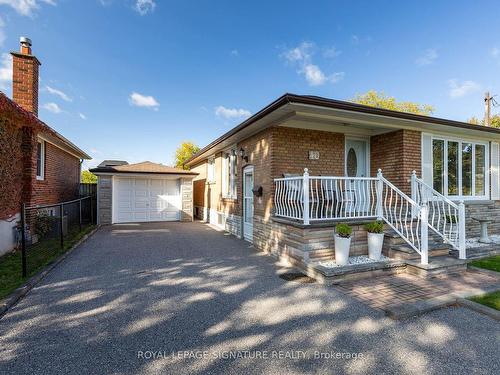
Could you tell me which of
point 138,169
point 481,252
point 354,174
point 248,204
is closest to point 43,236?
point 138,169

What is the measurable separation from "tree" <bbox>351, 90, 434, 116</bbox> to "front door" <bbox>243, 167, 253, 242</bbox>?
24188 mm

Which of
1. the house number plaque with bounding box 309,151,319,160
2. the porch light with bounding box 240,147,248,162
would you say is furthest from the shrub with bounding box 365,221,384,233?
the porch light with bounding box 240,147,248,162

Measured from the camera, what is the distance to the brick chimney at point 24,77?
870 cm

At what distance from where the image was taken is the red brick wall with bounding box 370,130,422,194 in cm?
704

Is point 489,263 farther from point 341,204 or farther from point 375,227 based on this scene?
point 341,204

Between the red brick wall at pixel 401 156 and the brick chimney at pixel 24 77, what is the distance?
11.3m

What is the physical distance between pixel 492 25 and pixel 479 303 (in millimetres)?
10010

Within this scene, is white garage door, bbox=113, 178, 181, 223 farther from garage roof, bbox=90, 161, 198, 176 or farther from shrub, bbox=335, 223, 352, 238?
shrub, bbox=335, 223, 352, 238

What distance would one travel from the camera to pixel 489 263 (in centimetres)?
564

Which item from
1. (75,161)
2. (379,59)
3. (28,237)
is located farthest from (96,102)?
(379,59)

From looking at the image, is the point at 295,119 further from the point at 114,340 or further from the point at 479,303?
the point at 114,340

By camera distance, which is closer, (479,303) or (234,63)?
(479,303)

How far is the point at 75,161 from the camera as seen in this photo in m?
14.0

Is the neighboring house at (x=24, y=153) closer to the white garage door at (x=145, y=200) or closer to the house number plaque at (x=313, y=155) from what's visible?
the white garage door at (x=145, y=200)
